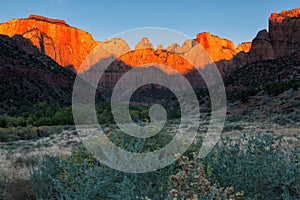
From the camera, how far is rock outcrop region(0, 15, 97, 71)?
121625 mm

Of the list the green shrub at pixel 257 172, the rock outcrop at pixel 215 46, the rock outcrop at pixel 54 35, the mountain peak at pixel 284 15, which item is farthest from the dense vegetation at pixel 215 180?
the rock outcrop at pixel 215 46

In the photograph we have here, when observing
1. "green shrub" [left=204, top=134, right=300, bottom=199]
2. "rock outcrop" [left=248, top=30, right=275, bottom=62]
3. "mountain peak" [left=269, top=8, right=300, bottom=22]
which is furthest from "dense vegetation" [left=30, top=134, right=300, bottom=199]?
"mountain peak" [left=269, top=8, right=300, bottom=22]

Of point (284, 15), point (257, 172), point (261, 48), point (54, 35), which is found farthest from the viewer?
point (54, 35)

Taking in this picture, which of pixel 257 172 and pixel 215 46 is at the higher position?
pixel 215 46

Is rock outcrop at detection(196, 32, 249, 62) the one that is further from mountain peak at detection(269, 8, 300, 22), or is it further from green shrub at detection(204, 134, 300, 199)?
green shrub at detection(204, 134, 300, 199)

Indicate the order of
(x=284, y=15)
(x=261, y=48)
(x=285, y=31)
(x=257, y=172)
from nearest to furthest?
(x=257, y=172) < (x=285, y=31) < (x=261, y=48) < (x=284, y=15)

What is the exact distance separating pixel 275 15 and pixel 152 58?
159 feet

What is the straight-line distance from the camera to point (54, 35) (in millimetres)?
131875

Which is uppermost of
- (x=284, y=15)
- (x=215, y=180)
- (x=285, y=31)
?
(x=284, y=15)

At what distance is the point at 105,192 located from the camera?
3.65 metres

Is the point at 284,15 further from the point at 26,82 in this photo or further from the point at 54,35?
the point at 54,35

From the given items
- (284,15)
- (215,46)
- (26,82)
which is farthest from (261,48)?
(26,82)

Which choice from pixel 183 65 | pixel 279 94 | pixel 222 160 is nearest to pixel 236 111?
pixel 279 94

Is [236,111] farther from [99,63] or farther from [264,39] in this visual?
[99,63]
